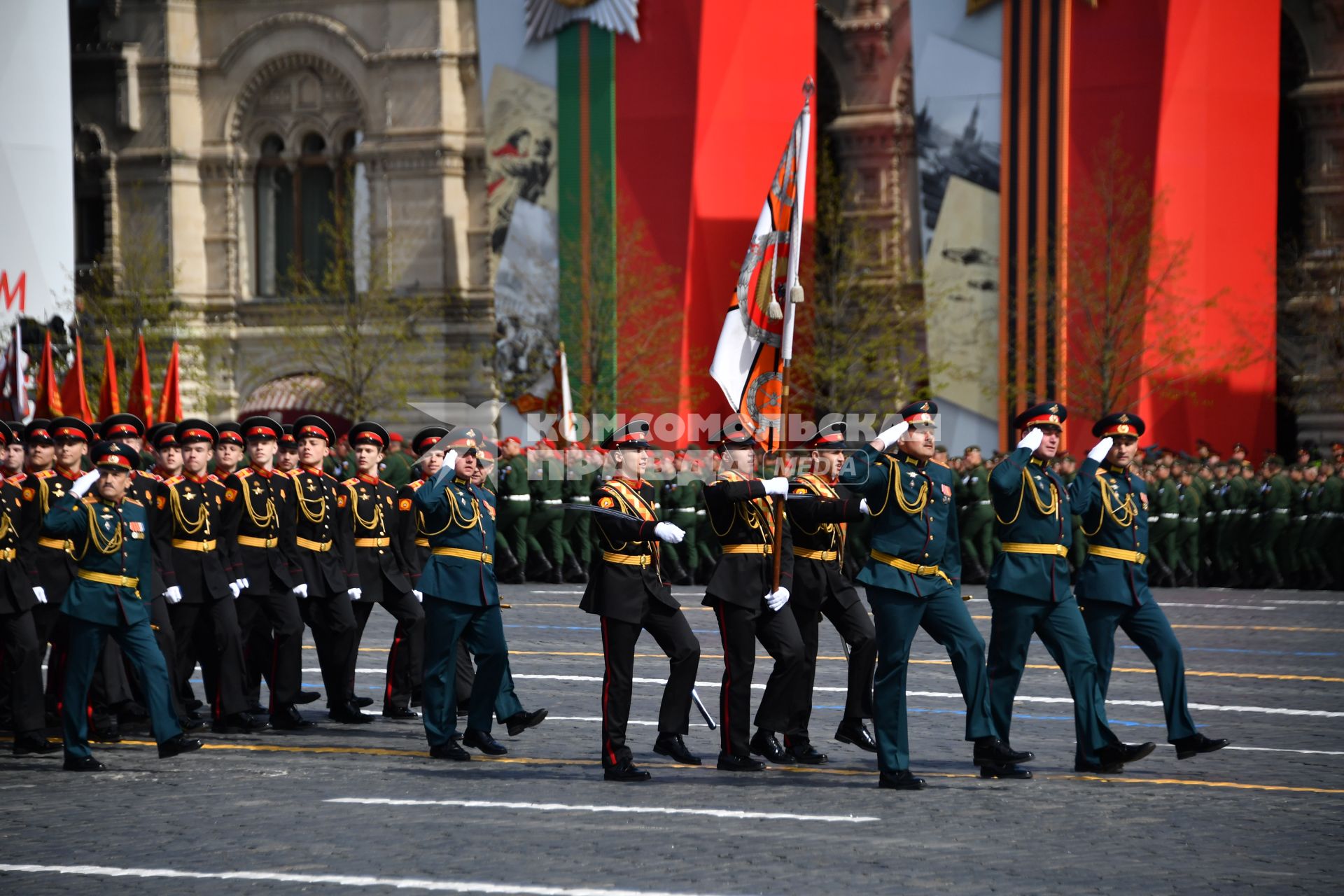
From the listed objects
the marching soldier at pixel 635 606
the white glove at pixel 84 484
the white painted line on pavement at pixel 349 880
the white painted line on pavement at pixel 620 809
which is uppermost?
the white glove at pixel 84 484

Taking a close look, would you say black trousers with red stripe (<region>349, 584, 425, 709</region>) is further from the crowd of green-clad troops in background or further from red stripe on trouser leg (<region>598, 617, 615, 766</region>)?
the crowd of green-clad troops in background

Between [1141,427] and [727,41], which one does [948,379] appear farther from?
[1141,427]

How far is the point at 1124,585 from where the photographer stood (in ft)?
34.4

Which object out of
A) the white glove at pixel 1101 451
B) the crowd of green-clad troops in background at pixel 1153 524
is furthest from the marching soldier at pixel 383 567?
the crowd of green-clad troops in background at pixel 1153 524

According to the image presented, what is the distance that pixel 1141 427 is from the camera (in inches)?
427

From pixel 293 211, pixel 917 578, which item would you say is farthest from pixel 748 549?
pixel 293 211

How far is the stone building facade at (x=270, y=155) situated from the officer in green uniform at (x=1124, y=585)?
1176 inches

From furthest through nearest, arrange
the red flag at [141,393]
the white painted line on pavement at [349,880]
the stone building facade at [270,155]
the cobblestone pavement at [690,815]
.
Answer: the stone building facade at [270,155] → the red flag at [141,393] → the cobblestone pavement at [690,815] → the white painted line on pavement at [349,880]

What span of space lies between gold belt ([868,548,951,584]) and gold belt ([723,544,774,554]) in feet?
2.37

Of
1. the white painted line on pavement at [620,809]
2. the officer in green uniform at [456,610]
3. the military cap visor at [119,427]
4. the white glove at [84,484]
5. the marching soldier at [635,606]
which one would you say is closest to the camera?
the white painted line on pavement at [620,809]

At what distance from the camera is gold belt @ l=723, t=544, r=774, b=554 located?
10.6 meters

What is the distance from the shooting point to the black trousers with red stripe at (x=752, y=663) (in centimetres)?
1038

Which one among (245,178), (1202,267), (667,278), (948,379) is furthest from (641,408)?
(245,178)

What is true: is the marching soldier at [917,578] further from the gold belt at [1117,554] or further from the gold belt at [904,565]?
the gold belt at [1117,554]
